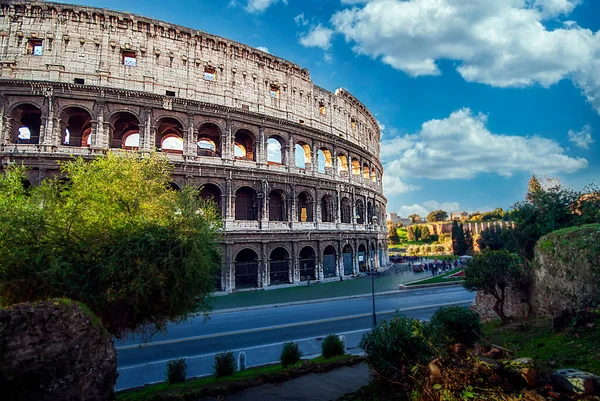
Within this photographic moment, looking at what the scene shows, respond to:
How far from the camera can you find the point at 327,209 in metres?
30.5

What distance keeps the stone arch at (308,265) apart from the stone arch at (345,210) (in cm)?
546

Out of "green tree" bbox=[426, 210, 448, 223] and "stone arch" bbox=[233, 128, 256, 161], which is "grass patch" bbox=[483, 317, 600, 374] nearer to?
"stone arch" bbox=[233, 128, 256, 161]

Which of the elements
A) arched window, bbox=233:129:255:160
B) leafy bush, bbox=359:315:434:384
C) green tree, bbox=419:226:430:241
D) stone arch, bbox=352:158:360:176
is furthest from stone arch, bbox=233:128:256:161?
green tree, bbox=419:226:430:241

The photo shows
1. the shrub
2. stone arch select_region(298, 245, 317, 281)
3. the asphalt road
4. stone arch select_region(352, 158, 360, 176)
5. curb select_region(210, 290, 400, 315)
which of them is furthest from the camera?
stone arch select_region(352, 158, 360, 176)

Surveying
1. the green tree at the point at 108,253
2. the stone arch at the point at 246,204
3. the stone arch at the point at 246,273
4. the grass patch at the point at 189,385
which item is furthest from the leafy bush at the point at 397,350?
the stone arch at the point at 246,204

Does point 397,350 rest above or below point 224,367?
above

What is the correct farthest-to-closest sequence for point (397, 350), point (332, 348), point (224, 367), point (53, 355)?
point (332, 348)
point (224, 367)
point (397, 350)
point (53, 355)

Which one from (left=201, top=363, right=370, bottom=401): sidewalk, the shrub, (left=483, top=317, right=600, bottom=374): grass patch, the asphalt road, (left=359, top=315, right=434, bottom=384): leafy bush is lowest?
the asphalt road

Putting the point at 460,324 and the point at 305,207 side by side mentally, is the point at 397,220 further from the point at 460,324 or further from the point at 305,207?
A: the point at 460,324

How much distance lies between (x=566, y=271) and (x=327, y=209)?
858 inches

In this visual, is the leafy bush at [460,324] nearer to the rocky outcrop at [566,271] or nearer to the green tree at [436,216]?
the rocky outcrop at [566,271]

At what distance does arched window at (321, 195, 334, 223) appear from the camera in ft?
98.6

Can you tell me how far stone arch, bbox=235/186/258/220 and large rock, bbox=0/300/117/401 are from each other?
1980 centimetres

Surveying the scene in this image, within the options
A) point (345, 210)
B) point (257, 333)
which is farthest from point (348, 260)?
point (257, 333)
